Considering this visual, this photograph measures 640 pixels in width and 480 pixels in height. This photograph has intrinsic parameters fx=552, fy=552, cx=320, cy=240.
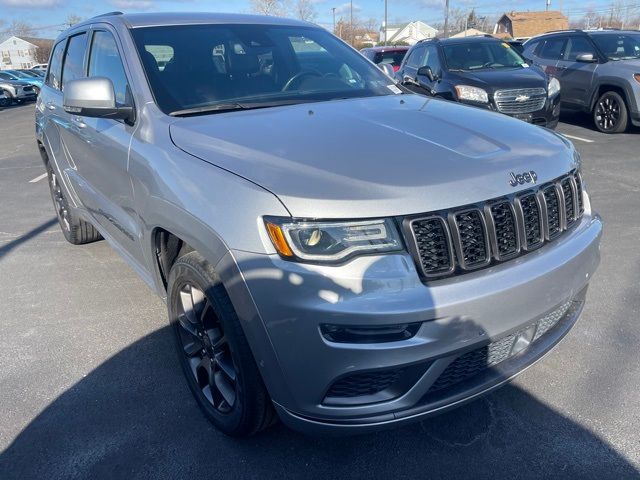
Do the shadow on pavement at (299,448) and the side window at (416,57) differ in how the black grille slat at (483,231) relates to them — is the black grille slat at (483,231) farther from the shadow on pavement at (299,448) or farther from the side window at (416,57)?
the side window at (416,57)

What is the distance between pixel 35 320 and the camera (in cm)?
378

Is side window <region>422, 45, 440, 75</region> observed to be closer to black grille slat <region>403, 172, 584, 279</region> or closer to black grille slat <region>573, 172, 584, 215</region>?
black grille slat <region>573, 172, 584, 215</region>

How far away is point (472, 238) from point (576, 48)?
9.85 metres

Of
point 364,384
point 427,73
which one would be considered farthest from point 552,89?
point 364,384

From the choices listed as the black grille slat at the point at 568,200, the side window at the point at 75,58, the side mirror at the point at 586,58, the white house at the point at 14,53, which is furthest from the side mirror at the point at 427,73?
the white house at the point at 14,53

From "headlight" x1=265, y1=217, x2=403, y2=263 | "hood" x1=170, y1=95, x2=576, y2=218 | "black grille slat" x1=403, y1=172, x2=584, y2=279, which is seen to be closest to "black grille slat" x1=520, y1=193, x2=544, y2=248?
"black grille slat" x1=403, y1=172, x2=584, y2=279

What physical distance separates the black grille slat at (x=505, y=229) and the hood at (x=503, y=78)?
268 inches

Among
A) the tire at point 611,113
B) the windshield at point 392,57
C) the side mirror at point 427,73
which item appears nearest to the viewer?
the side mirror at point 427,73

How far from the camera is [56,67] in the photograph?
4.79m

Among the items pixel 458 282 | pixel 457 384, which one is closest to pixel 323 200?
pixel 458 282

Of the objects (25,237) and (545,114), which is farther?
(545,114)

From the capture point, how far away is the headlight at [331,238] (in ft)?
Answer: 6.30

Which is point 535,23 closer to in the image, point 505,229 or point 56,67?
point 56,67

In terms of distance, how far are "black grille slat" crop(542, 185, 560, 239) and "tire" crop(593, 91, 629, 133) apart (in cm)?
805
